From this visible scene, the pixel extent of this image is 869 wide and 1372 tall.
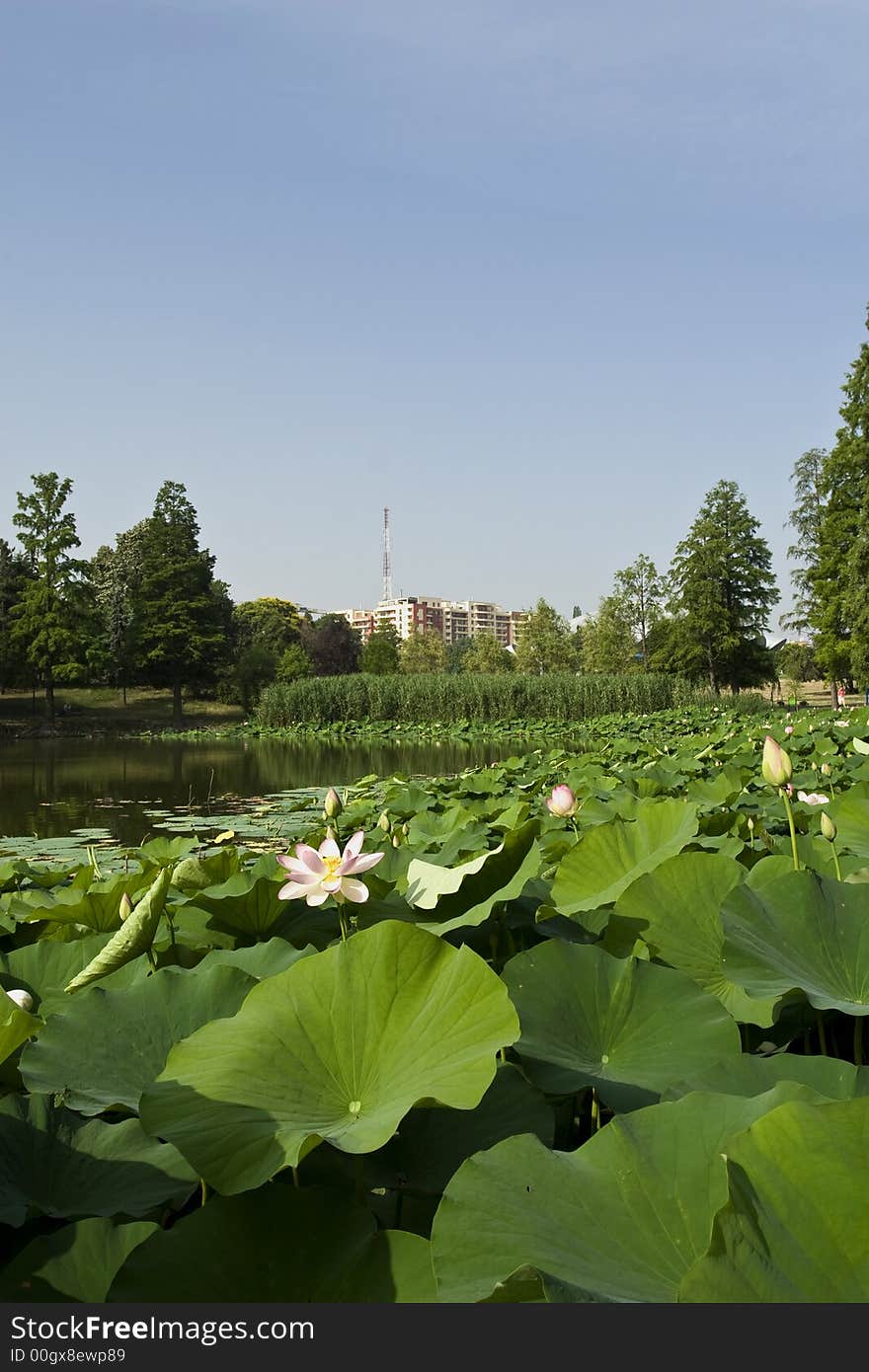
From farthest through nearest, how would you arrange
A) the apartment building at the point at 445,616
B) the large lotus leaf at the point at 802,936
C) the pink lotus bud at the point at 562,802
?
the apartment building at the point at 445,616
the pink lotus bud at the point at 562,802
the large lotus leaf at the point at 802,936

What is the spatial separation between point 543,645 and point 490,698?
2064 cm

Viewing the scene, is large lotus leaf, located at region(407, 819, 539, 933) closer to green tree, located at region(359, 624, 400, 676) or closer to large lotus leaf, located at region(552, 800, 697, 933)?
large lotus leaf, located at region(552, 800, 697, 933)

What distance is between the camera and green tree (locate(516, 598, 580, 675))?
160ft

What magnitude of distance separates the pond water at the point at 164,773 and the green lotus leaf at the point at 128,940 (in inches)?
327

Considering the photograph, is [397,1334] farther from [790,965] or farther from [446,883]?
[446,883]

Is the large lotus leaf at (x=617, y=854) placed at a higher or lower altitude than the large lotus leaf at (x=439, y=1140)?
higher

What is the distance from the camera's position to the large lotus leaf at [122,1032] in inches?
36.8

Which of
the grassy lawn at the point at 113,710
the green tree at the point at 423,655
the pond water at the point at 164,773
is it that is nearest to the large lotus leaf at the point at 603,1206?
the pond water at the point at 164,773

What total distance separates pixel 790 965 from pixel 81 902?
1.35 m

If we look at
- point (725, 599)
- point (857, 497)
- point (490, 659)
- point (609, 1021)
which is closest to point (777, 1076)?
point (609, 1021)

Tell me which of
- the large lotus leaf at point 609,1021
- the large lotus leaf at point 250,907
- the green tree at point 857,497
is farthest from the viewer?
the green tree at point 857,497

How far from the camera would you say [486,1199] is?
2.04 ft

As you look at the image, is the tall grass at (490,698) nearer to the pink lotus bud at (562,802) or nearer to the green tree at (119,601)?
the green tree at (119,601)

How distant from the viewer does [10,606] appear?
3728 centimetres
